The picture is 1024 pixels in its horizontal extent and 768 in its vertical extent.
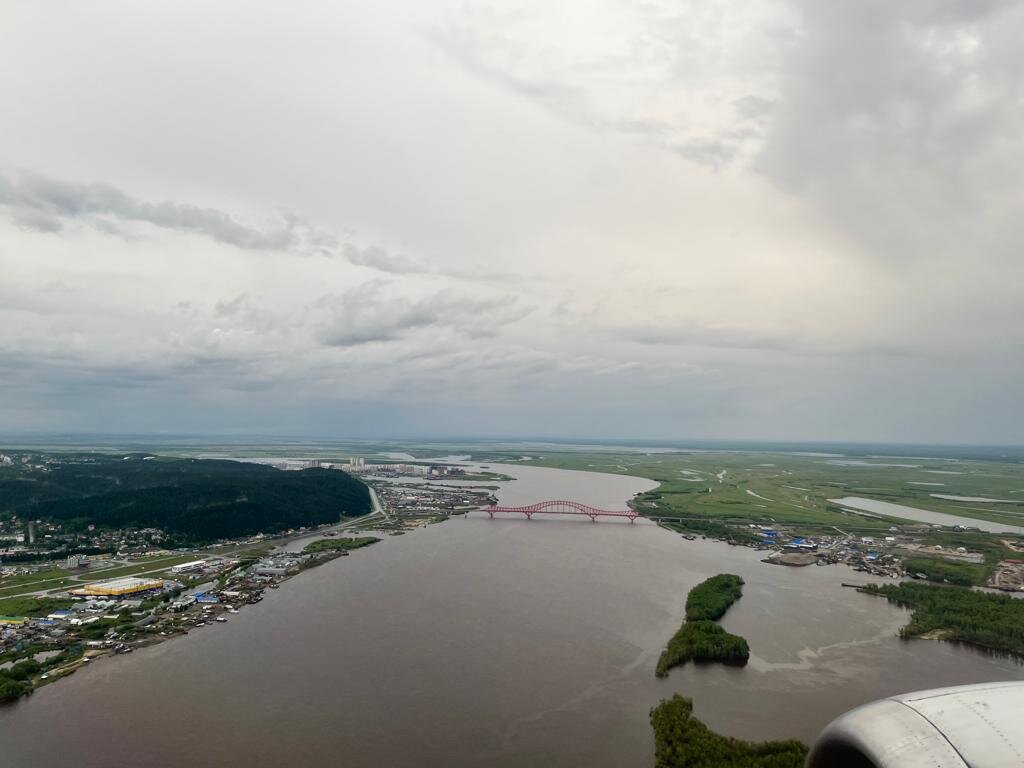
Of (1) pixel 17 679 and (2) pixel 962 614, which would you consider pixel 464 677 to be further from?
(2) pixel 962 614

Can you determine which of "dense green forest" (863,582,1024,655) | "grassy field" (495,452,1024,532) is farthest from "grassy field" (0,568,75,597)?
"grassy field" (495,452,1024,532)

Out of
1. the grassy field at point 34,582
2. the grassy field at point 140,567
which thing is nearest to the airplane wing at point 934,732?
the grassy field at point 34,582

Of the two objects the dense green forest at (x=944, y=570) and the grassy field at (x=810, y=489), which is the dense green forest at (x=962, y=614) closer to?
the dense green forest at (x=944, y=570)

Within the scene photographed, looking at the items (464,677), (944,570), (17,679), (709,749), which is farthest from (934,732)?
(944,570)

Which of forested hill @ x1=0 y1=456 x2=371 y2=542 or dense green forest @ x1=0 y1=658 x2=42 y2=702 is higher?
forested hill @ x1=0 y1=456 x2=371 y2=542

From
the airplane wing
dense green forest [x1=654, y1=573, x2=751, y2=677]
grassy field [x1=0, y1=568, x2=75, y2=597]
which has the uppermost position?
the airplane wing

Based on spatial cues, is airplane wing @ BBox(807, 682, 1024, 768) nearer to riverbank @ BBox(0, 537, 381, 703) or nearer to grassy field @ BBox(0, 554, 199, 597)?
riverbank @ BBox(0, 537, 381, 703)

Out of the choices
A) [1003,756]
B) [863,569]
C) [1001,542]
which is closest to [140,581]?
[1003,756]
